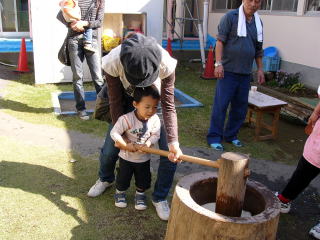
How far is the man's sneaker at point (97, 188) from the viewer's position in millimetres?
3320

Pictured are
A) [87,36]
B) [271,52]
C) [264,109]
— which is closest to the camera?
[264,109]

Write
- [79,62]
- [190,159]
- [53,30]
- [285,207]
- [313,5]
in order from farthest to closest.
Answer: [313,5] → [53,30] → [79,62] → [285,207] → [190,159]

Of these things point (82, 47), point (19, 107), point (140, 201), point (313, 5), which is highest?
point (313, 5)

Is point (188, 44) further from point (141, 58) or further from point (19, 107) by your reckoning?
point (141, 58)

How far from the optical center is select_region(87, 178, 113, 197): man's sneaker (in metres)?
3.32

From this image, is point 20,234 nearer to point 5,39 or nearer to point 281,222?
point 281,222

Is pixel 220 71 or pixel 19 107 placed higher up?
pixel 220 71

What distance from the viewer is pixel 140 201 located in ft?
10.5

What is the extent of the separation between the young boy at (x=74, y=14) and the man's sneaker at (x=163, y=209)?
2808 millimetres

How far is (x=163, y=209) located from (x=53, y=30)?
15.6 ft

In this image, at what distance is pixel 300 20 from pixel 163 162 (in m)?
5.72

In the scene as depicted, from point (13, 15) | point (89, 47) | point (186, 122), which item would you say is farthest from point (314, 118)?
point (13, 15)

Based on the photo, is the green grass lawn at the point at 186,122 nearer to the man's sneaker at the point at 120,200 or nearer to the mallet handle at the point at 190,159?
the man's sneaker at the point at 120,200

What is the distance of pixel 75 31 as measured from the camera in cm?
504
